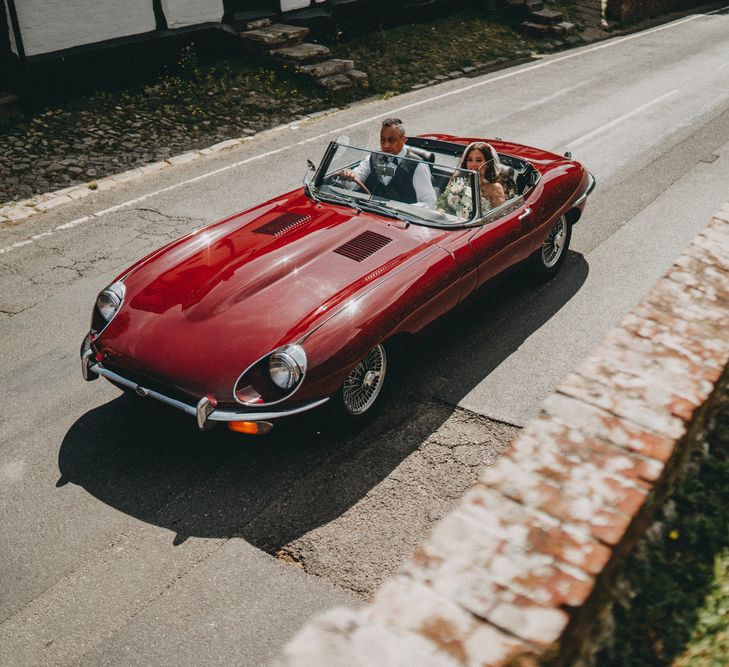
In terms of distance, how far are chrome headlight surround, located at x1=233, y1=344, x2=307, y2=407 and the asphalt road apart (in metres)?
0.24

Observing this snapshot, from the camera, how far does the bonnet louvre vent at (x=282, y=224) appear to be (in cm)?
566

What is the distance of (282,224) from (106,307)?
1.46 m

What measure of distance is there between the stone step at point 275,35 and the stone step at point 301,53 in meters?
0.14

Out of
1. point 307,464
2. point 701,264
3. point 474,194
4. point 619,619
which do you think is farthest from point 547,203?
point 619,619

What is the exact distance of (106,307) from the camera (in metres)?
5.13

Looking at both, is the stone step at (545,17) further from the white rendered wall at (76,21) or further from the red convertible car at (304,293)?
the red convertible car at (304,293)

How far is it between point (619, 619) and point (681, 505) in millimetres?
749

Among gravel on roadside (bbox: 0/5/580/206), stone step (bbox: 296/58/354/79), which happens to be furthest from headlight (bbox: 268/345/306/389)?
stone step (bbox: 296/58/354/79)

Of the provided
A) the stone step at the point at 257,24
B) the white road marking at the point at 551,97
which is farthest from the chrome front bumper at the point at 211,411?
the stone step at the point at 257,24

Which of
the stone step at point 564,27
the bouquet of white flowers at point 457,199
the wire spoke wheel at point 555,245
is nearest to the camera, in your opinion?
the bouquet of white flowers at point 457,199

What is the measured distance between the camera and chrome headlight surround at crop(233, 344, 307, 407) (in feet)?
14.4

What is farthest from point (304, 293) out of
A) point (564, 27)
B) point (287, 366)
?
point (564, 27)

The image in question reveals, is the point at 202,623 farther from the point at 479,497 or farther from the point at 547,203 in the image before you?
the point at 547,203

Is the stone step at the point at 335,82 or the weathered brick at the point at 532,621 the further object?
the stone step at the point at 335,82
